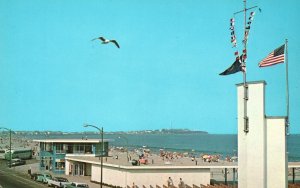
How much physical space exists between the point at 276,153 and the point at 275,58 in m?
5.05

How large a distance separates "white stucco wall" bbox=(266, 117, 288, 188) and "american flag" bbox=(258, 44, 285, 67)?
2967 millimetres

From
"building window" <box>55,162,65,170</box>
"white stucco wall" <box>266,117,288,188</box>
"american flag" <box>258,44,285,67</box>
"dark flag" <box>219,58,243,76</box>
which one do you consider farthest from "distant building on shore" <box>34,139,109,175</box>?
"american flag" <box>258,44,285,67</box>

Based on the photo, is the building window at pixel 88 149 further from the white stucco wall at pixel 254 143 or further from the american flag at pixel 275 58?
the american flag at pixel 275 58

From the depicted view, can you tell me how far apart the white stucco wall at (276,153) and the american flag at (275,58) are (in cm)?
297

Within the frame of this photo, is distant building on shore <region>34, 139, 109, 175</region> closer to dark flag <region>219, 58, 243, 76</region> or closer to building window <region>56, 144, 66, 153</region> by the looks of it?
building window <region>56, 144, 66, 153</region>

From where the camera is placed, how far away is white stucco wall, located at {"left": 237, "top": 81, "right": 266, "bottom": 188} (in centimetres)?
2486

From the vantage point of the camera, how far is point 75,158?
68.4 m

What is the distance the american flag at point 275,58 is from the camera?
24.2 meters

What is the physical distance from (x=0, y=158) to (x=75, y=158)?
1923 inches

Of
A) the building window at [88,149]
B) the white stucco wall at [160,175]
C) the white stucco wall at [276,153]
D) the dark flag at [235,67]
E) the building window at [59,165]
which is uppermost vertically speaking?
the dark flag at [235,67]

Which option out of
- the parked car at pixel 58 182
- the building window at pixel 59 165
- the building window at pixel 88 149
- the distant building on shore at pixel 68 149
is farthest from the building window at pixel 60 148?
the parked car at pixel 58 182

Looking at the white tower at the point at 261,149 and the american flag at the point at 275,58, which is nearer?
the american flag at the point at 275,58

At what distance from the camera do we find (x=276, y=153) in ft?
81.8

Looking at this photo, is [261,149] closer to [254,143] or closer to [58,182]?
[254,143]
